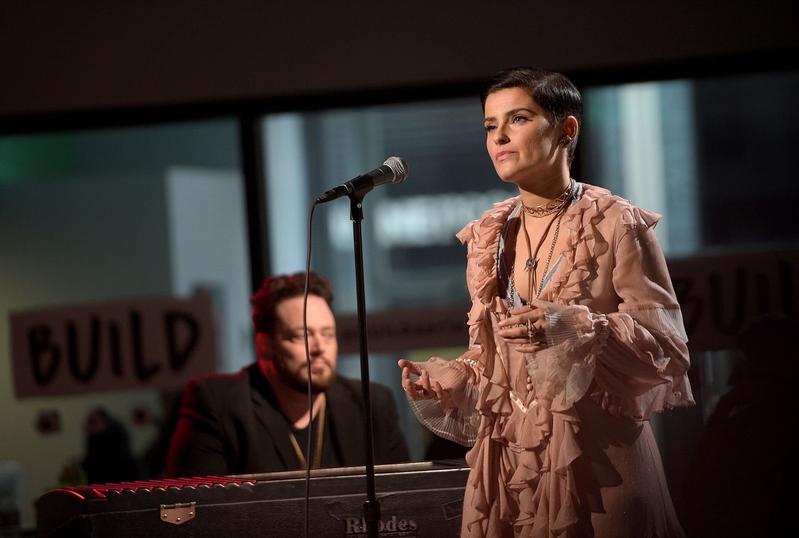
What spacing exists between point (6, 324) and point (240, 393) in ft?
6.76

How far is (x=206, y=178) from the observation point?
539cm

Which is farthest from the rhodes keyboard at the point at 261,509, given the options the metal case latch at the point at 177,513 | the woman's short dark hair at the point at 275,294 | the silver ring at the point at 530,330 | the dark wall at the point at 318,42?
the dark wall at the point at 318,42

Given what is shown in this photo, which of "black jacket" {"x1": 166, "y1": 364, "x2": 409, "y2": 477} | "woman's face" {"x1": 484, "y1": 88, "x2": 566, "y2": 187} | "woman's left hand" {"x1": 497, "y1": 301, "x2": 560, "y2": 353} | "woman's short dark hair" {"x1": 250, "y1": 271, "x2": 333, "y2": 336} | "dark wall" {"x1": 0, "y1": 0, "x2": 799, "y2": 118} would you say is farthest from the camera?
"dark wall" {"x1": 0, "y1": 0, "x2": 799, "y2": 118}

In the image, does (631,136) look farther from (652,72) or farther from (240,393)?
(240,393)

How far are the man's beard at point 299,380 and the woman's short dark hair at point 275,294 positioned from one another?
138 mm

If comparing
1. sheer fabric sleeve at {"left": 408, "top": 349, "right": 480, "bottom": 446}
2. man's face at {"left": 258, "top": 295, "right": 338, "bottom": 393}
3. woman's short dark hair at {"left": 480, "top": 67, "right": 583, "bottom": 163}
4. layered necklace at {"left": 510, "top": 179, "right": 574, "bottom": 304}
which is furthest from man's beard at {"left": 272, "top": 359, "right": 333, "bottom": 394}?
woman's short dark hair at {"left": 480, "top": 67, "right": 583, "bottom": 163}

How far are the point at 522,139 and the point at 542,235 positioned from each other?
0.21 m

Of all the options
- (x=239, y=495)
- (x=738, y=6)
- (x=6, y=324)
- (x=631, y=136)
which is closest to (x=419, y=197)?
(x=631, y=136)

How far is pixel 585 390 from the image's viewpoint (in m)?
1.67

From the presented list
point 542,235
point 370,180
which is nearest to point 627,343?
point 542,235

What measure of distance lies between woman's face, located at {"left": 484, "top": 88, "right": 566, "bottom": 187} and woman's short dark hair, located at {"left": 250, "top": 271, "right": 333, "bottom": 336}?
4.85 feet

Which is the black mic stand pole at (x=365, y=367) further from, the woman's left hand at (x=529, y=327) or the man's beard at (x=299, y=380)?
the man's beard at (x=299, y=380)

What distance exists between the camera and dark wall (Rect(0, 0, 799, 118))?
3973 mm

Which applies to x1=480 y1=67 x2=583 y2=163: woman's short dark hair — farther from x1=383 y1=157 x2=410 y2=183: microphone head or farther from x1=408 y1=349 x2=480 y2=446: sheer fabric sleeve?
x1=408 y1=349 x2=480 y2=446: sheer fabric sleeve
